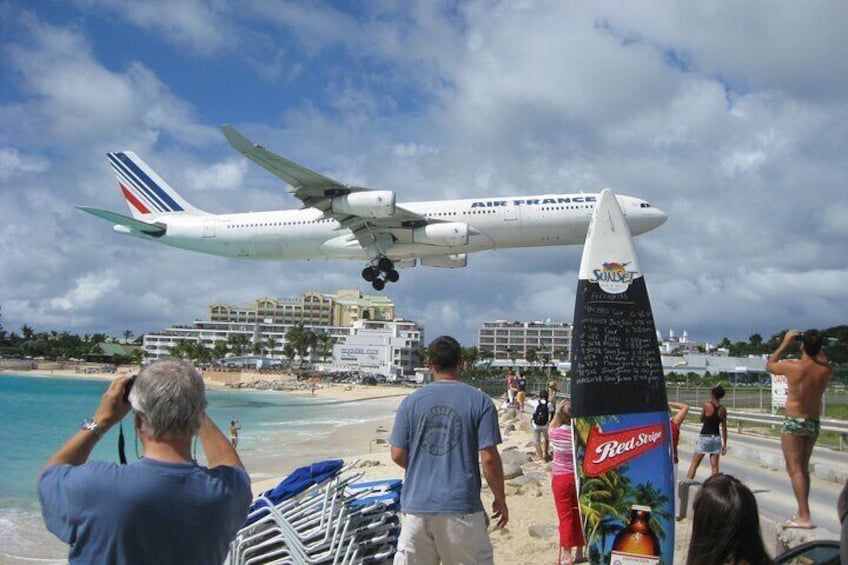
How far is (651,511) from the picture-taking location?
6.41m

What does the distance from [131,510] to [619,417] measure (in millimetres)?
4940

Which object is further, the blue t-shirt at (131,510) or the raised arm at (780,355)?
the raised arm at (780,355)

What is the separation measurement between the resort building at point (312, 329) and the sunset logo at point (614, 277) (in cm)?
10303

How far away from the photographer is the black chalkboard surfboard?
636 centimetres

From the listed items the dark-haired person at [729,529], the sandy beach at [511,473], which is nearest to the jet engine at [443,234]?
the sandy beach at [511,473]

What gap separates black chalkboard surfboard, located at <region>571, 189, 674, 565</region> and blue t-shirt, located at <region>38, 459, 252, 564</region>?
4.46 m

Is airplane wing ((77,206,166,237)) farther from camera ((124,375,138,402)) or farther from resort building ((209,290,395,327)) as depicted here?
resort building ((209,290,395,327))

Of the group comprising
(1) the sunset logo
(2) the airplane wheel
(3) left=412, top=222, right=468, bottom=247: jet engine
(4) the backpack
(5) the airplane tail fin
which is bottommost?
(4) the backpack

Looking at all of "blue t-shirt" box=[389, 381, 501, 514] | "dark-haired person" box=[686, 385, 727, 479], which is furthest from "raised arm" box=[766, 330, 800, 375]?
"dark-haired person" box=[686, 385, 727, 479]

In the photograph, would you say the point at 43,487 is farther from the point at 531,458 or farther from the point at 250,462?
the point at 250,462

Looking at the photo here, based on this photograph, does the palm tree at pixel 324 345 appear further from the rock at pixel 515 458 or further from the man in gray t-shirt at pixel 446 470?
the man in gray t-shirt at pixel 446 470

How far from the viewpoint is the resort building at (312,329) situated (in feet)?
382

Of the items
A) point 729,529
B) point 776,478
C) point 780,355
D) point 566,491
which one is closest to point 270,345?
point 776,478

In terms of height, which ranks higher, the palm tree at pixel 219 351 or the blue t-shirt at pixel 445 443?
the palm tree at pixel 219 351
